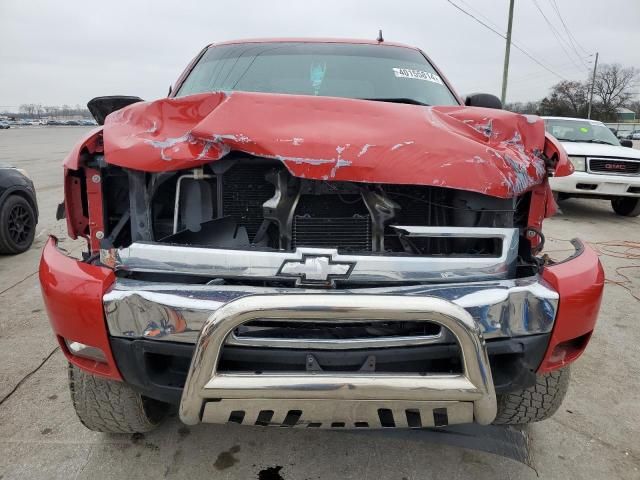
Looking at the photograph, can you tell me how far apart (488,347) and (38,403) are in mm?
2168

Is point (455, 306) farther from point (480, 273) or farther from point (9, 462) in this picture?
point (9, 462)

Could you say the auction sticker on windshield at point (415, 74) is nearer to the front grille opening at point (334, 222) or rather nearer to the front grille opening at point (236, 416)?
the front grille opening at point (334, 222)

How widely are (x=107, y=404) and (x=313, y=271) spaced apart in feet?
3.50

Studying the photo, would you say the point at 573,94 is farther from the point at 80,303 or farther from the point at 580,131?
the point at 80,303

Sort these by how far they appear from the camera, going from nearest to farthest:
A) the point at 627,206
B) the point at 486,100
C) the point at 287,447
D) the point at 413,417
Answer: the point at 413,417
the point at 287,447
the point at 486,100
the point at 627,206

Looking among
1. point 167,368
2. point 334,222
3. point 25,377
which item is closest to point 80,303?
point 167,368

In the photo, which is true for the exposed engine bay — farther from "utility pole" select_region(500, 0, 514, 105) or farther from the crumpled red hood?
"utility pole" select_region(500, 0, 514, 105)

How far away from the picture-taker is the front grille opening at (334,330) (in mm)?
1643

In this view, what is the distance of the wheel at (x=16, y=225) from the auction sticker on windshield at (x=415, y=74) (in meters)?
4.03

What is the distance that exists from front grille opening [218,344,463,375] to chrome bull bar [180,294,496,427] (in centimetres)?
6

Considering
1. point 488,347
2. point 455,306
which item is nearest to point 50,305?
point 455,306

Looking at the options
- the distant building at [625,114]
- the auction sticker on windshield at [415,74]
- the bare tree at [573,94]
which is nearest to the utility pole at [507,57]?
the auction sticker on windshield at [415,74]

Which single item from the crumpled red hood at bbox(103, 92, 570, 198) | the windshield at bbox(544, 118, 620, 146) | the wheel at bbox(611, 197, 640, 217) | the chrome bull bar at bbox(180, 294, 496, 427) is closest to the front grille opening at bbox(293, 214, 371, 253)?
the crumpled red hood at bbox(103, 92, 570, 198)

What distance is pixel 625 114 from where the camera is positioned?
212ft
